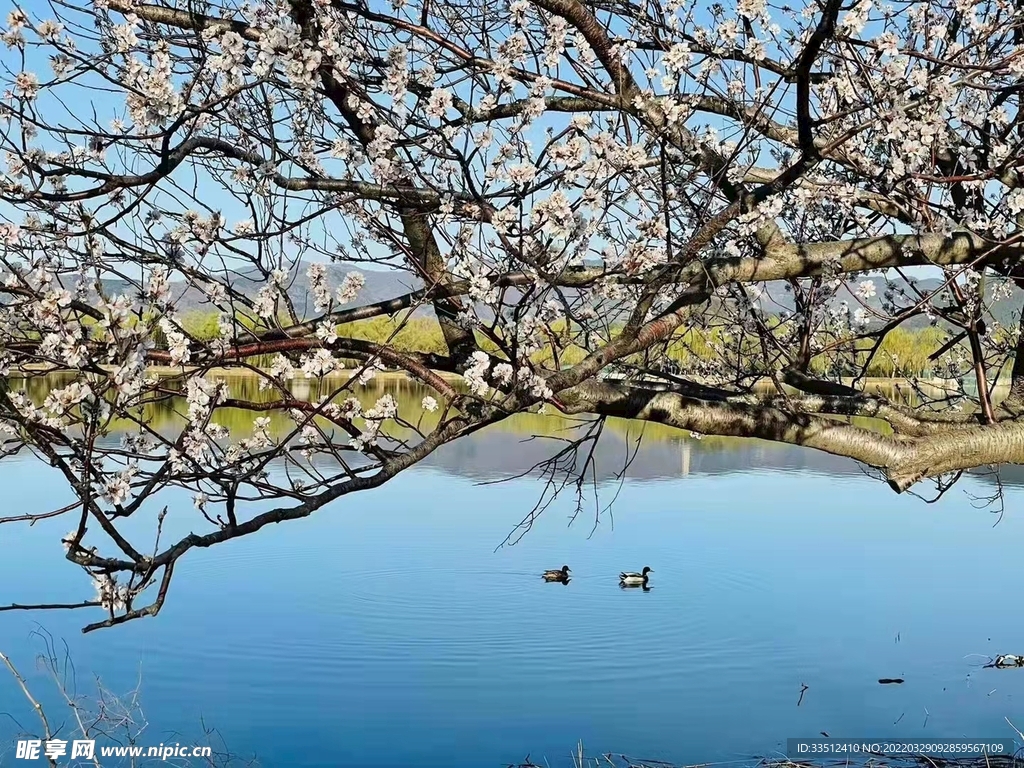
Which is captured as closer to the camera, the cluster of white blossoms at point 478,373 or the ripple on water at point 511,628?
the cluster of white blossoms at point 478,373

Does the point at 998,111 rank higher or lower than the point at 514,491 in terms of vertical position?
higher

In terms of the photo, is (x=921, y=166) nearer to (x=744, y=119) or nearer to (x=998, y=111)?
(x=998, y=111)

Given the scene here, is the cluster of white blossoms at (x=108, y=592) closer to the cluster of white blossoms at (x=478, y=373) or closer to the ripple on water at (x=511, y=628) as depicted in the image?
the cluster of white blossoms at (x=478, y=373)

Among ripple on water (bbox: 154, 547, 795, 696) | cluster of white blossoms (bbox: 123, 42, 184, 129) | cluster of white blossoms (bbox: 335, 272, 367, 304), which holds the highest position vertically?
cluster of white blossoms (bbox: 123, 42, 184, 129)

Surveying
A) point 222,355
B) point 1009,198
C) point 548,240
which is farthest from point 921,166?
point 222,355

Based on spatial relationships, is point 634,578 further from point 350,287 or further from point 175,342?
point 175,342

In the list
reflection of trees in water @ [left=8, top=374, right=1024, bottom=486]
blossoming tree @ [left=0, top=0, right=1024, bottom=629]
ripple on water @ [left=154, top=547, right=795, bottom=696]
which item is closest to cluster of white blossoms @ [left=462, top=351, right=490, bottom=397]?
blossoming tree @ [left=0, top=0, right=1024, bottom=629]

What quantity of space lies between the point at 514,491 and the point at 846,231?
10.7 meters

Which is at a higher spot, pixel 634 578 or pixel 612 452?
pixel 612 452

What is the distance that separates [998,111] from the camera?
4.17m

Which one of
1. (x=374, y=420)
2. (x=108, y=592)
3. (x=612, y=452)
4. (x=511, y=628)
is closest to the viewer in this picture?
(x=108, y=592)

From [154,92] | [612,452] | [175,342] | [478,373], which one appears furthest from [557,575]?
[612,452]

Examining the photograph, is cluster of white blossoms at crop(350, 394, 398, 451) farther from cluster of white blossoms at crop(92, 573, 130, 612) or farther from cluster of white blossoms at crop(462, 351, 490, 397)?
cluster of white blossoms at crop(92, 573, 130, 612)

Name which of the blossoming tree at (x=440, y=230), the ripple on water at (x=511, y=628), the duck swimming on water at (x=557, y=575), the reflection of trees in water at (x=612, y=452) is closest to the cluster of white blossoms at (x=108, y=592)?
the blossoming tree at (x=440, y=230)
